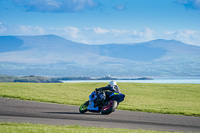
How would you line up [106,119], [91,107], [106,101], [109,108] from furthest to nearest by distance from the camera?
1. [91,107]
2. [106,101]
3. [109,108]
4. [106,119]

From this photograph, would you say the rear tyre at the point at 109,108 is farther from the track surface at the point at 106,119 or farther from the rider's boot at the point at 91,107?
the rider's boot at the point at 91,107

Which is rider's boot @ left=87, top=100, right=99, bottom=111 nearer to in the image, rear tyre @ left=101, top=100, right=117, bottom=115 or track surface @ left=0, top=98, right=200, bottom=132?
track surface @ left=0, top=98, right=200, bottom=132

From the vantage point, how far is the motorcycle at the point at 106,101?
21109 millimetres

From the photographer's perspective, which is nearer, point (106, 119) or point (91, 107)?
point (106, 119)

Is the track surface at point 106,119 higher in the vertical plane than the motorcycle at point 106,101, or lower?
lower

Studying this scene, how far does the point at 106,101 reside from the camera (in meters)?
21.4

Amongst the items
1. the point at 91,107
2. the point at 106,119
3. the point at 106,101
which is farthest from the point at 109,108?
the point at 106,119

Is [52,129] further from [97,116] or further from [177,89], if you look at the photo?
[177,89]

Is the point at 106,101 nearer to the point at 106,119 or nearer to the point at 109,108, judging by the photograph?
the point at 109,108

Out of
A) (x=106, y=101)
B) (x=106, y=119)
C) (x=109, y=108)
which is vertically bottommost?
(x=106, y=119)

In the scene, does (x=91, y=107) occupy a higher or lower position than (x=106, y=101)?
lower

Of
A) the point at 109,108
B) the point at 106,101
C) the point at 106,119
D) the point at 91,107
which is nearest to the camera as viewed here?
the point at 106,119

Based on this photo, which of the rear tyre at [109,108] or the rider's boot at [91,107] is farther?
the rider's boot at [91,107]

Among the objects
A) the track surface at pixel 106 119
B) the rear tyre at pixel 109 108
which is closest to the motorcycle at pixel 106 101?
the rear tyre at pixel 109 108
